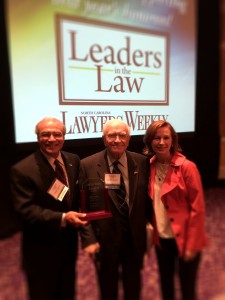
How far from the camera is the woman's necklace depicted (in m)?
1.71

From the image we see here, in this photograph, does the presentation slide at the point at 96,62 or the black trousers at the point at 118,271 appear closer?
→ the black trousers at the point at 118,271

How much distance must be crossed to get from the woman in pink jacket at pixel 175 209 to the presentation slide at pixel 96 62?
1977 mm

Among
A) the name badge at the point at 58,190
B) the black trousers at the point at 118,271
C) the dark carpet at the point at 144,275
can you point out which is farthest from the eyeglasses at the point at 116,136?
the dark carpet at the point at 144,275

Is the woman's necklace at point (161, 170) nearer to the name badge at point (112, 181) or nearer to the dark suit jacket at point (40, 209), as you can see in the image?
the name badge at point (112, 181)

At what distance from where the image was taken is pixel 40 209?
149 cm

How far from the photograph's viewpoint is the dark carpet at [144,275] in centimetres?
232

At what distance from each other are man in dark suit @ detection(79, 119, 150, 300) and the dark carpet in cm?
27

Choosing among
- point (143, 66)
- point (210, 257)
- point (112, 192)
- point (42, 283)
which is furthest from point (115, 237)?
point (143, 66)

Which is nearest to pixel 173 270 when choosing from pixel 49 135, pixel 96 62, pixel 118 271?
pixel 118 271

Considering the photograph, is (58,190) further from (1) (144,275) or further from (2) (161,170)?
(1) (144,275)

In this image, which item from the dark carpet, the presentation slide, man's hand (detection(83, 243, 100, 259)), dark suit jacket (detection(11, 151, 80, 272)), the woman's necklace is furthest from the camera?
the presentation slide

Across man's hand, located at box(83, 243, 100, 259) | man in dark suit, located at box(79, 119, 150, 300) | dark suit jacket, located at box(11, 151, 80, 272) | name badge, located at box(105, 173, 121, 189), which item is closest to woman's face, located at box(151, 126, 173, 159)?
man in dark suit, located at box(79, 119, 150, 300)

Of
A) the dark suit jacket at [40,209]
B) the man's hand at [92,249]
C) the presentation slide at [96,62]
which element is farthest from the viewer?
the presentation slide at [96,62]

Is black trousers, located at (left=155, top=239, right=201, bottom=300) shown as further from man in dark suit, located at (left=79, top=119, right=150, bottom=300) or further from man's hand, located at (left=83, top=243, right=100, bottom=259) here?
man's hand, located at (left=83, top=243, right=100, bottom=259)
